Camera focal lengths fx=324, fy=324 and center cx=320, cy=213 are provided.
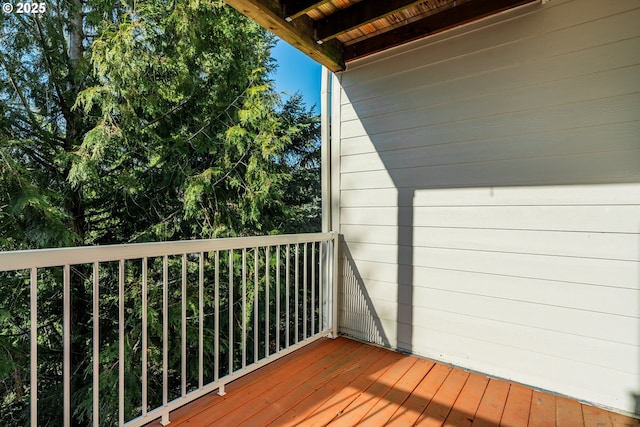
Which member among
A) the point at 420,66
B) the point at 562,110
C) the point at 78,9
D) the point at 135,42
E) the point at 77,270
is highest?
the point at 78,9

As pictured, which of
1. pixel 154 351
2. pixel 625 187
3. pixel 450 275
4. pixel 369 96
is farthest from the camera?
pixel 154 351

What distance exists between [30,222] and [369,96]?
3.57m

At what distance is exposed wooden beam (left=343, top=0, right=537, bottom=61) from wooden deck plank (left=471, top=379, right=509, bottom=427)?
100 inches

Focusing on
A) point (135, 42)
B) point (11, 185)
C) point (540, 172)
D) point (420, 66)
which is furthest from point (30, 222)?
point (540, 172)

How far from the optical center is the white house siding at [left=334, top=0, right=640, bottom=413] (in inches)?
74.4

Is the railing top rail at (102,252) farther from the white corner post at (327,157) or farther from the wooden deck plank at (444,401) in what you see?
the wooden deck plank at (444,401)

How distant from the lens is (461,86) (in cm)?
241

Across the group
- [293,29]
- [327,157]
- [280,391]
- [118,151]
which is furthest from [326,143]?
[118,151]

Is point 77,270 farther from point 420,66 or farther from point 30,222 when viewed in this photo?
point 420,66

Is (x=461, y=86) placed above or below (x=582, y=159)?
above

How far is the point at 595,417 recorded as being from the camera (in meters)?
1.83

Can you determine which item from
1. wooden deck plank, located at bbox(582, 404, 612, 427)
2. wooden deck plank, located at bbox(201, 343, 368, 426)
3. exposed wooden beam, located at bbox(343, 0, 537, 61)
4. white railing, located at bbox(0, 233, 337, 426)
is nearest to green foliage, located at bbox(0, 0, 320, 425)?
white railing, located at bbox(0, 233, 337, 426)

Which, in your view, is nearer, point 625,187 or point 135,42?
point 625,187

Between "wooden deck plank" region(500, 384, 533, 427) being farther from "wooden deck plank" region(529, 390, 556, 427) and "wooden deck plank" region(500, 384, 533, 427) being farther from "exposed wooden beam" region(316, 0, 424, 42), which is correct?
"exposed wooden beam" region(316, 0, 424, 42)
